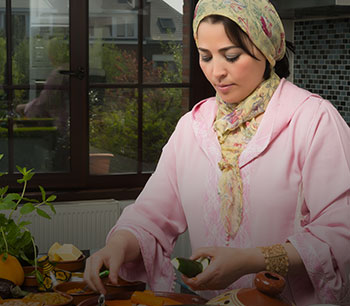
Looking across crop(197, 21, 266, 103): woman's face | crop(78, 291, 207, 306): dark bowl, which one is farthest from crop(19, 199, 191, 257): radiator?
crop(197, 21, 266, 103): woman's face

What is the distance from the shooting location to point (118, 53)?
11.1 feet

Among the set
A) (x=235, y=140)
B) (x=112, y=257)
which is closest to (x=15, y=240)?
(x=112, y=257)

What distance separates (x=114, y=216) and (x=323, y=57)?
50.1 inches

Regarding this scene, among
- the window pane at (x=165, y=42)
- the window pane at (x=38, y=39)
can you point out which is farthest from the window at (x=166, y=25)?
the window pane at (x=38, y=39)

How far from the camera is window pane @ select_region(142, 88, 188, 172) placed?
347 centimetres

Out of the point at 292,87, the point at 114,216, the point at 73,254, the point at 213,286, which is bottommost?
the point at 114,216

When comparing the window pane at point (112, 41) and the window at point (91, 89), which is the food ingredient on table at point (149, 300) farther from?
the window pane at point (112, 41)

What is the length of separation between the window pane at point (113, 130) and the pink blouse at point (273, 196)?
80.0 inches

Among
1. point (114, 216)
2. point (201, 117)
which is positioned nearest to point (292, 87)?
point (201, 117)

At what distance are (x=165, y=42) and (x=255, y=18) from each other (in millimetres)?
2330

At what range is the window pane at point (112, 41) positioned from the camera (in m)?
3.33

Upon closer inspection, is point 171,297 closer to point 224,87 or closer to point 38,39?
point 224,87

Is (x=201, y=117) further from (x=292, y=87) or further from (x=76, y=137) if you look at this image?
(x=76, y=137)

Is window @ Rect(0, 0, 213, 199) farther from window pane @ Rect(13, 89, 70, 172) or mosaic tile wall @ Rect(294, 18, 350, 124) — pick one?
mosaic tile wall @ Rect(294, 18, 350, 124)
